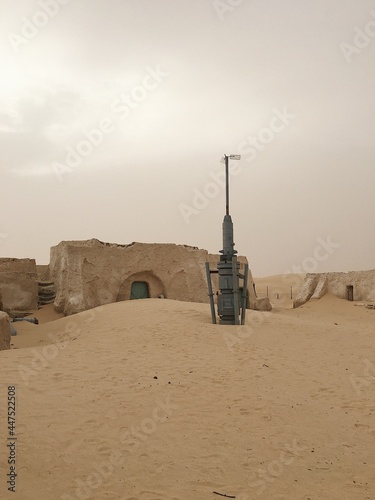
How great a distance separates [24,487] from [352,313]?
653 inches

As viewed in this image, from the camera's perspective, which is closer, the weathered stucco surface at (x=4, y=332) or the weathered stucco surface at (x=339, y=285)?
the weathered stucco surface at (x=4, y=332)

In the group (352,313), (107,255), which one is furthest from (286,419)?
(352,313)

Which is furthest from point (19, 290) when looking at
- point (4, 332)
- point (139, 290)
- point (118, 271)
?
point (4, 332)

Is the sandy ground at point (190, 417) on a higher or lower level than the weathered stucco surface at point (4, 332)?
lower

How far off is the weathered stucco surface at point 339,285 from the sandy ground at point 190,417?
428 inches

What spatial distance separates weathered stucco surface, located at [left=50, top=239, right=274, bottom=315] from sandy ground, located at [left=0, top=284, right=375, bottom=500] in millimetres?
6492

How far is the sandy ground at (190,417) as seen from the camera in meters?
3.47

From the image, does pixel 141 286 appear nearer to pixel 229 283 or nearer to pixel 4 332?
pixel 229 283

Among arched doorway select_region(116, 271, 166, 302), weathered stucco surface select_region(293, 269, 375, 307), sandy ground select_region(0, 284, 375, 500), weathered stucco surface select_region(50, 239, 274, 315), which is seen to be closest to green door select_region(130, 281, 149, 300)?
arched doorway select_region(116, 271, 166, 302)

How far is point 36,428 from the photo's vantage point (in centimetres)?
442

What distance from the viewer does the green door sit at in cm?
1745

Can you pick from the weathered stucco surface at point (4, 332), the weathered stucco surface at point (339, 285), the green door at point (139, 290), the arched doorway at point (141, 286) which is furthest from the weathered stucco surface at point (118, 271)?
the weathered stucco surface at point (4, 332)

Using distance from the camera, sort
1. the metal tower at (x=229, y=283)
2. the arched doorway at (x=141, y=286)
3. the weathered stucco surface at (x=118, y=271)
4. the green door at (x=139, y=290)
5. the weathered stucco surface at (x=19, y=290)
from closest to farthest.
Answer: the metal tower at (x=229, y=283)
the weathered stucco surface at (x=19, y=290)
the weathered stucco surface at (x=118, y=271)
the arched doorway at (x=141, y=286)
the green door at (x=139, y=290)

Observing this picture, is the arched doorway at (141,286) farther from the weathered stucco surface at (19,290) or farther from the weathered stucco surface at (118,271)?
the weathered stucco surface at (19,290)
